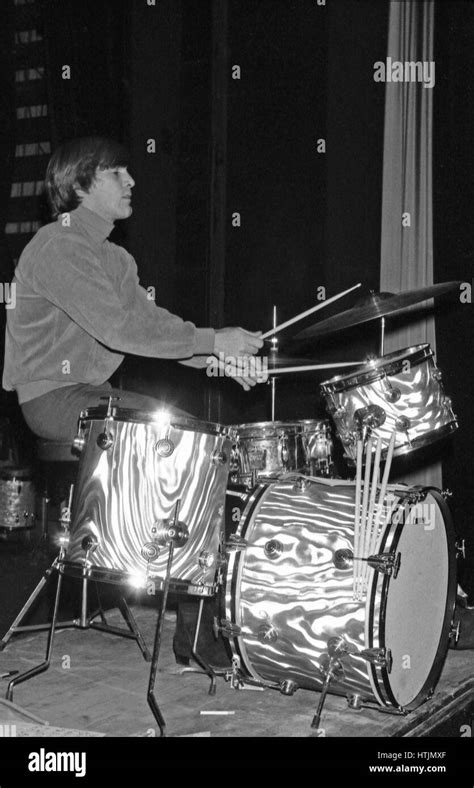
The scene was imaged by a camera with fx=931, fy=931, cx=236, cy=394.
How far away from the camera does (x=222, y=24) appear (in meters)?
4.82

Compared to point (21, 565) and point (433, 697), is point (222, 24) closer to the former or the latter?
point (21, 565)

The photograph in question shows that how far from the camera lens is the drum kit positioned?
7.79ft

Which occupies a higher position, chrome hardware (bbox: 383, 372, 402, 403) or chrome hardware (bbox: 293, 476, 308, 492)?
chrome hardware (bbox: 383, 372, 402, 403)

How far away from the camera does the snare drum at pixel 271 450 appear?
2797 mm

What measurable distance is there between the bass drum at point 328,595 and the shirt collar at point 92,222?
1.01 m

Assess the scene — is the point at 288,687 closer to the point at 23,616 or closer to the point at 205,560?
the point at 205,560

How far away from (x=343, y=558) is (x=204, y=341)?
2.72ft

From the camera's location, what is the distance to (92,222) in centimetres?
302

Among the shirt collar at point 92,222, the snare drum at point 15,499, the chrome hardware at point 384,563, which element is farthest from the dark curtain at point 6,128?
the chrome hardware at point 384,563

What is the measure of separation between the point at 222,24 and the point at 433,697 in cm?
358

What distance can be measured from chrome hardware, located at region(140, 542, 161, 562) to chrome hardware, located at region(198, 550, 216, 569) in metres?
0.12

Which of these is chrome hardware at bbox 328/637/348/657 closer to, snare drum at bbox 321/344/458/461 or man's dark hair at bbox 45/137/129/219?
snare drum at bbox 321/344/458/461

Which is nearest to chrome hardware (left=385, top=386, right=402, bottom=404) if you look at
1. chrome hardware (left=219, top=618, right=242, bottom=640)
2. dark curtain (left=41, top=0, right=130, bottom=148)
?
chrome hardware (left=219, top=618, right=242, bottom=640)

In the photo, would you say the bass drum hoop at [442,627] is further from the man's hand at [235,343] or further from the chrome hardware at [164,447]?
the man's hand at [235,343]
